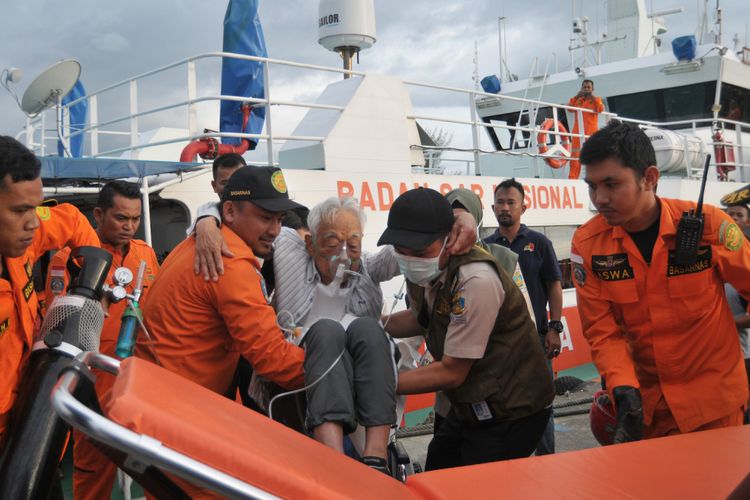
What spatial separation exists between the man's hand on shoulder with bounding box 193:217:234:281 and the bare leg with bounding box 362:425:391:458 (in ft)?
2.43

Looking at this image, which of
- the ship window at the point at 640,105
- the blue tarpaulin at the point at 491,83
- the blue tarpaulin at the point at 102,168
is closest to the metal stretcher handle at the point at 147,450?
the blue tarpaulin at the point at 102,168

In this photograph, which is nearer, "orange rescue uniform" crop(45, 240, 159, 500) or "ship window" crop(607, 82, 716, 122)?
"orange rescue uniform" crop(45, 240, 159, 500)

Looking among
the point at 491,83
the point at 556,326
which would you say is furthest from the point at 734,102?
the point at 556,326

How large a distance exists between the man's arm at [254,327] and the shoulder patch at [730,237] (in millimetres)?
1544

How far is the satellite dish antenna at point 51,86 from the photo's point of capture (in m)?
6.69

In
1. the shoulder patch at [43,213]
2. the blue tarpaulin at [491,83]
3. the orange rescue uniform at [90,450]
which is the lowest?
the orange rescue uniform at [90,450]

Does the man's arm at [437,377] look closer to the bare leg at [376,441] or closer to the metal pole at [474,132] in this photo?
the bare leg at [376,441]

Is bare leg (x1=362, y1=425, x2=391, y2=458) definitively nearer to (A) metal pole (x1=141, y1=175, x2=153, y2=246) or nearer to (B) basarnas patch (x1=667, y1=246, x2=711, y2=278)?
(B) basarnas patch (x1=667, y1=246, x2=711, y2=278)

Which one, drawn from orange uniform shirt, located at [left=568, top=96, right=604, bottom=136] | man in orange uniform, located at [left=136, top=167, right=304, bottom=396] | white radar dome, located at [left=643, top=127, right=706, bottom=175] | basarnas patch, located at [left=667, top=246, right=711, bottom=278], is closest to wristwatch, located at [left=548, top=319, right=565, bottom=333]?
basarnas patch, located at [left=667, top=246, right=711, bottom=278]

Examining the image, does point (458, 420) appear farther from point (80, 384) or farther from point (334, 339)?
point (80, 384)

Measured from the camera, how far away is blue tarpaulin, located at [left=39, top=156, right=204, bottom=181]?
14.7 ft

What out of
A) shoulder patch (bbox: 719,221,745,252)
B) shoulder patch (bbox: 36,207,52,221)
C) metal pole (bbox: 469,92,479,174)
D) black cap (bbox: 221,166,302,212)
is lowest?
shoulder patch (bbox: 719,221,745,252)

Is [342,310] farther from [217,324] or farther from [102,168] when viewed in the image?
[102,168]

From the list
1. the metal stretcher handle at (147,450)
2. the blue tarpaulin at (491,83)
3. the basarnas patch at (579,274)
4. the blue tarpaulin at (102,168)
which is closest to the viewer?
the metal stretcher handle at (147,450)
